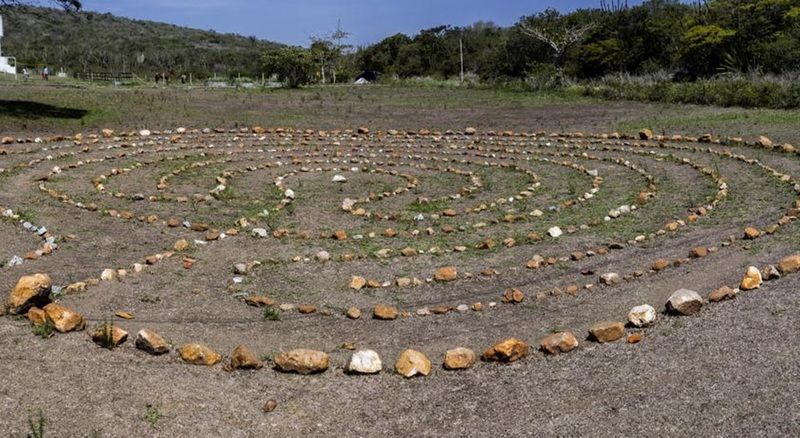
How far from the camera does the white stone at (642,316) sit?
302 inches

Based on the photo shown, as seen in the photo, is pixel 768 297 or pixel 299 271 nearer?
pixel 768 297

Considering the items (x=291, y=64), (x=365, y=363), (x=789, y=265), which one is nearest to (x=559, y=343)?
(x=365, y=363)

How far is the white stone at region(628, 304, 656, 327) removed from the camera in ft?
25.2

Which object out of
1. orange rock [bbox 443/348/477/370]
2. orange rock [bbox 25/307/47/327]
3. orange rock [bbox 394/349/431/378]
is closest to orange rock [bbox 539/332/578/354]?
orange rock [bbox 443/348/477/370]

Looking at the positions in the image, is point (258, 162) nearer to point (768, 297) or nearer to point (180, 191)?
point (180, 191)

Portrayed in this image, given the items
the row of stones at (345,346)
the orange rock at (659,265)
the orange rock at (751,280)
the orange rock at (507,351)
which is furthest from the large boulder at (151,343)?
the orange rock at (751,280)

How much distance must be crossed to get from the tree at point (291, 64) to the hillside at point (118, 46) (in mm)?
19913

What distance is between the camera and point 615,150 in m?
18.9

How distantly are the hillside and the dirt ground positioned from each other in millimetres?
49891

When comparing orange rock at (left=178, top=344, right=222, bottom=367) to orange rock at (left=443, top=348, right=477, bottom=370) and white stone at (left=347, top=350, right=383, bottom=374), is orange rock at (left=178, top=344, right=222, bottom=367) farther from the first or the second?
orange rock at (left=443, top=348, right=477, bottom=370)

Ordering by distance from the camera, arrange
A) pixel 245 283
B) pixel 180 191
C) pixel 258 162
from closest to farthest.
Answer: pixel 245 283
pixel 180 191
pixel 258 162

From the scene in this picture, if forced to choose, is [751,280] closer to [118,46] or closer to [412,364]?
[412,364]

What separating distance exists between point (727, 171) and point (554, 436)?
11.5m

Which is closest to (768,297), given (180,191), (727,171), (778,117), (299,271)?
(299,271)
